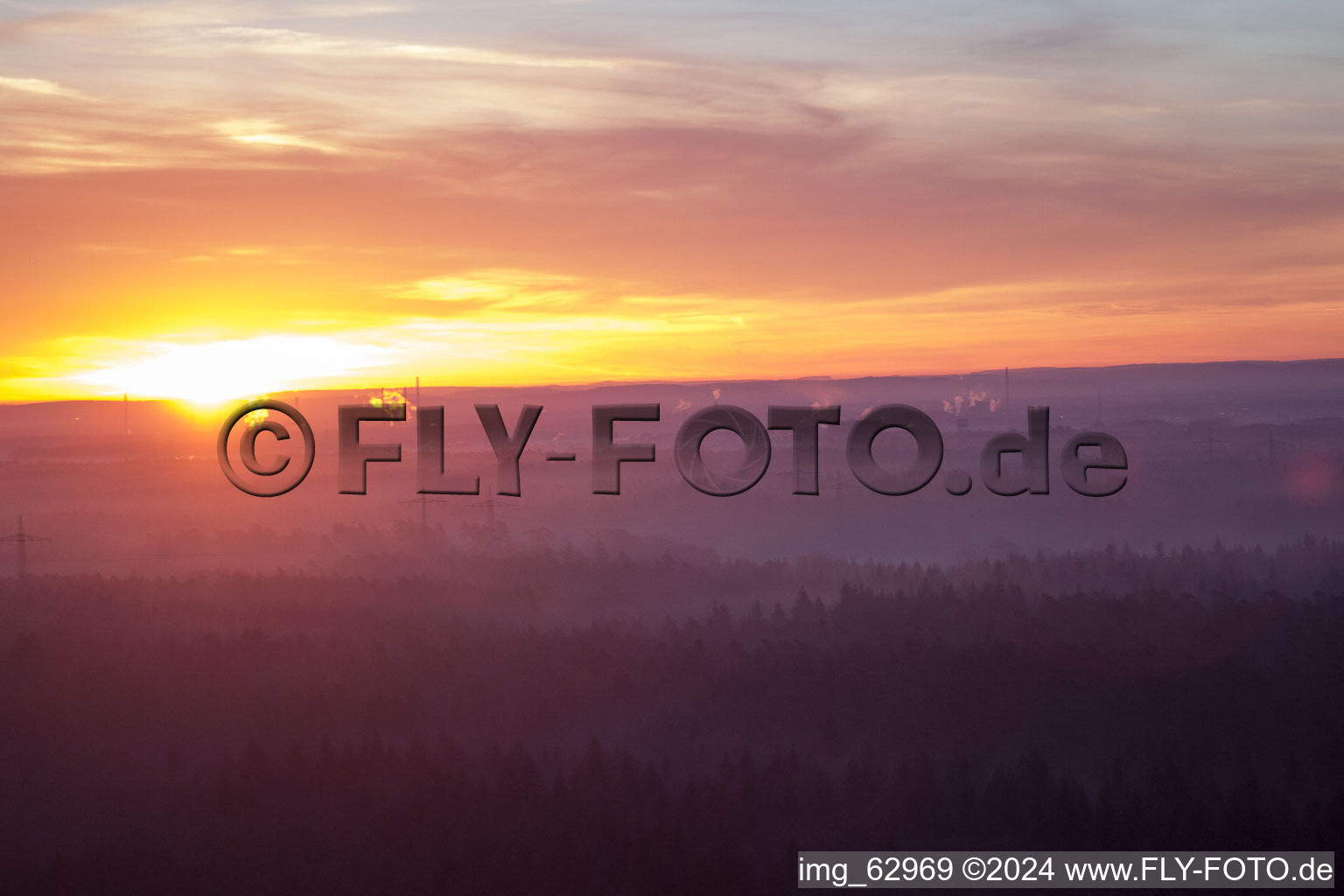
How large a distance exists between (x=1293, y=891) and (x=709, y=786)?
37.5 feet

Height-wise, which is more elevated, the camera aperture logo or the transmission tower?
the camera aperture logo

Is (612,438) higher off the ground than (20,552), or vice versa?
(612,438)

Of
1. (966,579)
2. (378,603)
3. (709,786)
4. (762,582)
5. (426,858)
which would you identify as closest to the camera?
(426,858)

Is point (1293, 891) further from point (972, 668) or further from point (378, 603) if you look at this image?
point (378, 603)

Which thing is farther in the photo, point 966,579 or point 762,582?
point 762,582

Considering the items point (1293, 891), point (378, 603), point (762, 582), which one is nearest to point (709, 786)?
point (1293, 891)

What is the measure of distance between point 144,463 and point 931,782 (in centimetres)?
17167

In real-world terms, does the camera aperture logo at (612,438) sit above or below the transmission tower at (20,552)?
above

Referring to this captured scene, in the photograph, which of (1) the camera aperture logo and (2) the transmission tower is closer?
(1) the camera aperture logo

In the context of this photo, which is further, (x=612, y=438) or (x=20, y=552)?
(x=20, y=552)

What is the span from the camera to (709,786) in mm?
27156

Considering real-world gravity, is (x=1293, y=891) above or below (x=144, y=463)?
below

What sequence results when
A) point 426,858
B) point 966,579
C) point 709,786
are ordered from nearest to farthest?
1. point 426,858
2. point 709,786
3. point 966,579

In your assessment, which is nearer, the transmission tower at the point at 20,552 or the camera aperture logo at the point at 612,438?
the camera aperture logo at the point at 612,438
